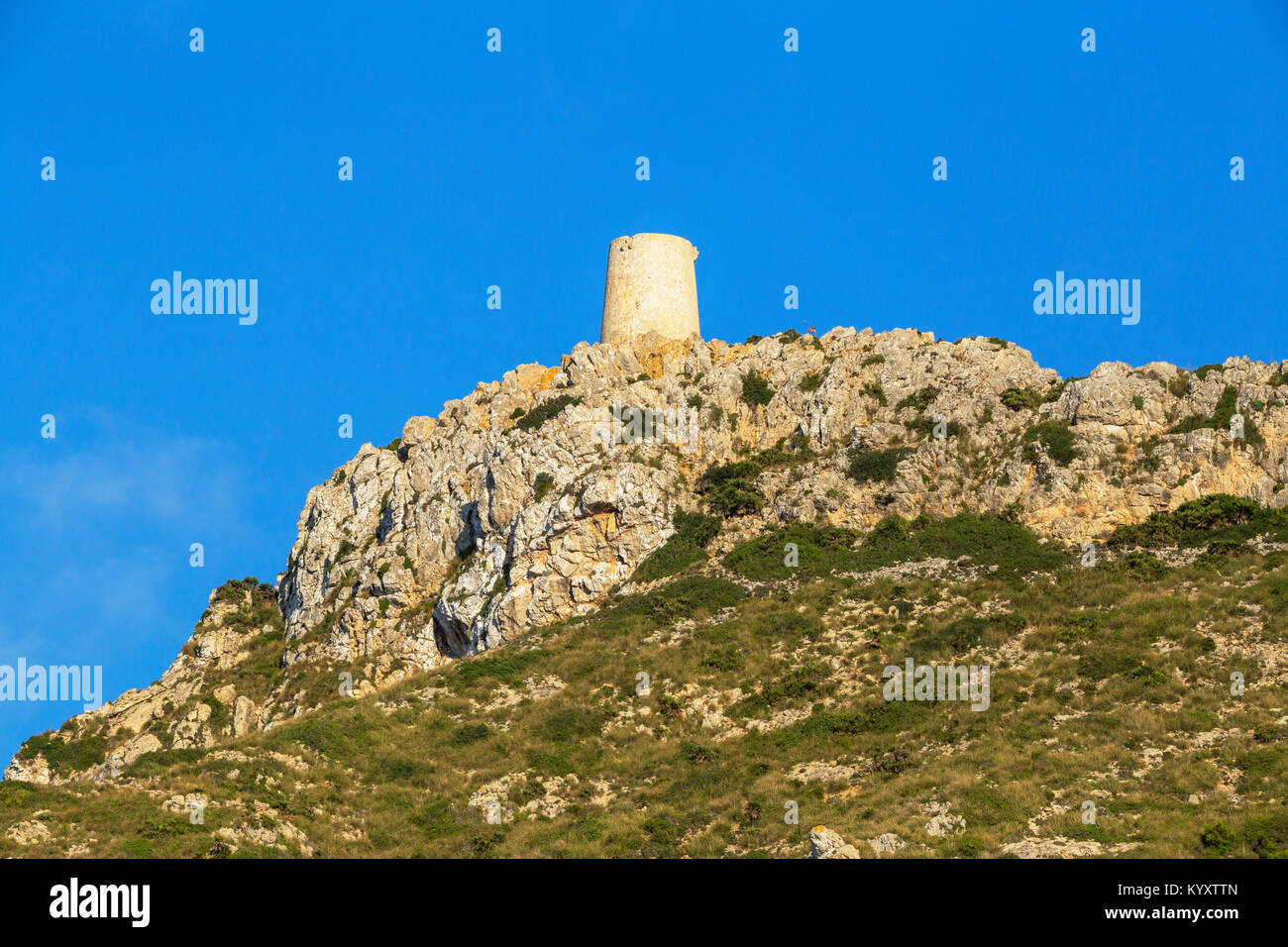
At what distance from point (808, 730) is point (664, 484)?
21.4 m

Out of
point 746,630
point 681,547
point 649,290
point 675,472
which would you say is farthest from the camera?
point 649,290

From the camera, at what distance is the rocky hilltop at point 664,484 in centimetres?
6306

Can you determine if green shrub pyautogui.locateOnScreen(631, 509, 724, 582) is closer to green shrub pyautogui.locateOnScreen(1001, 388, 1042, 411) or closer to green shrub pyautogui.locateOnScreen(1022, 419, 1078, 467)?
green shrub pyautogui.locateOnScreen(1022, 419, 1078, 467)

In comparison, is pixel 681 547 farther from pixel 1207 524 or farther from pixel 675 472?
pixel 1207 524

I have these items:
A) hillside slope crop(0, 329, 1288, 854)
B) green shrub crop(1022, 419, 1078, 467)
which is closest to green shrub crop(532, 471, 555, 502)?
hillside slope crop(0, 329, 1288, 854)

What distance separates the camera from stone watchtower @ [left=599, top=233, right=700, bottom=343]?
84.0 metres

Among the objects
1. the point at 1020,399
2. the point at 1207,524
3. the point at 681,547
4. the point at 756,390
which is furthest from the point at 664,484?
the point at 1207,524

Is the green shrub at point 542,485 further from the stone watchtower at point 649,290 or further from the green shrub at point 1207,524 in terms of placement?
the green shrub at point 1207,524

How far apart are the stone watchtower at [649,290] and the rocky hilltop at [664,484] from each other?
194 inches

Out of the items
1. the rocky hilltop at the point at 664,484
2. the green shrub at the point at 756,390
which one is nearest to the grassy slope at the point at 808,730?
the rocky hilltop at the point at 664,484

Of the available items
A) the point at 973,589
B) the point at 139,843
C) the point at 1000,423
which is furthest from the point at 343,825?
the point at 1000,423

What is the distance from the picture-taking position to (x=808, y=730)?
50.6 m

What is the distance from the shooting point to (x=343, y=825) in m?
46.6
